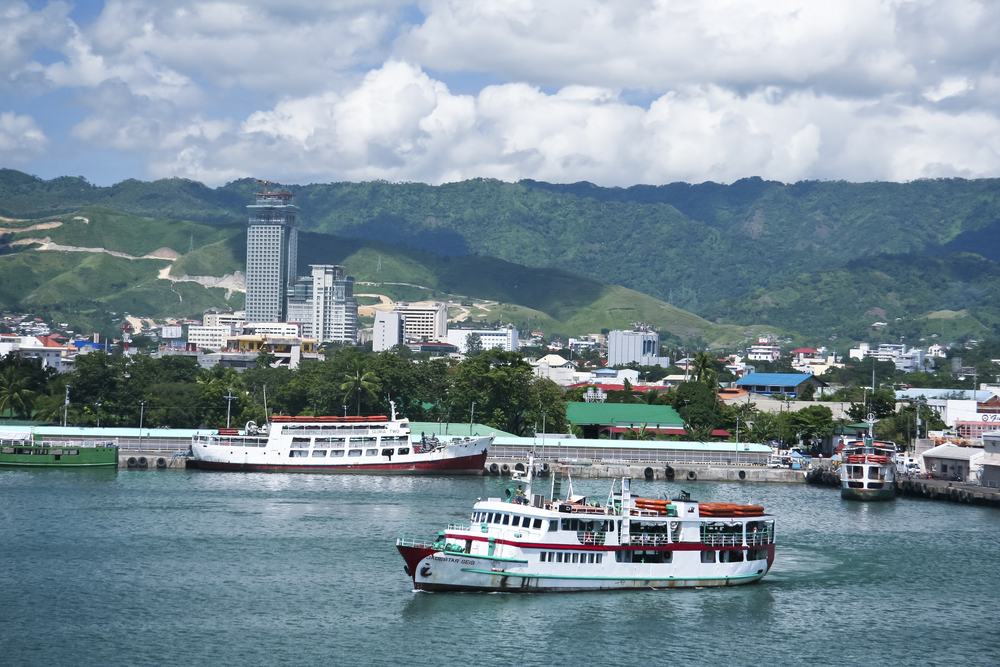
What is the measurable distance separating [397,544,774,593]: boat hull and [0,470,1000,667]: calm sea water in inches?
17.6

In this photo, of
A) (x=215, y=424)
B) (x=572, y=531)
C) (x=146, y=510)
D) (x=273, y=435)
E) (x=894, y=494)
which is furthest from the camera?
(x=215, y=424)

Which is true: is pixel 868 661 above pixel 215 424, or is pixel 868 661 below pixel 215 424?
below

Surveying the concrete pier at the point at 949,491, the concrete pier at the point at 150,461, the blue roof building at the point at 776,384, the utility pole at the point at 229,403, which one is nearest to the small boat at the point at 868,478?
the concrete pier at the point at 949,491

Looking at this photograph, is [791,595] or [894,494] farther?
[894,494]

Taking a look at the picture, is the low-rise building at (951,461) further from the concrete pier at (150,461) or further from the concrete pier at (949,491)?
the concrete pier at (150,461)

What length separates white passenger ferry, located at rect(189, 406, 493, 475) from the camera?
84.0m

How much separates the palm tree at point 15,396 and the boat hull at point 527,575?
75213 mm

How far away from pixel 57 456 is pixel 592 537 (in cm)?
5212

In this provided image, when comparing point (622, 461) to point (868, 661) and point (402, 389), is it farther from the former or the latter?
point (868, 661)

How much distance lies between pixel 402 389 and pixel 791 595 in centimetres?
6382

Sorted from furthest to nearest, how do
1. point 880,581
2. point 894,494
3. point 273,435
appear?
point 273,435
point 894,494
point 880,581

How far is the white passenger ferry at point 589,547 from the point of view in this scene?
41125mm

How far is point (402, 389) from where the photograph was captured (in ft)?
342

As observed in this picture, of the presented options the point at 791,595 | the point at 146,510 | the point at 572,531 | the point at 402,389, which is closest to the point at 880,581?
the point at 791,595
